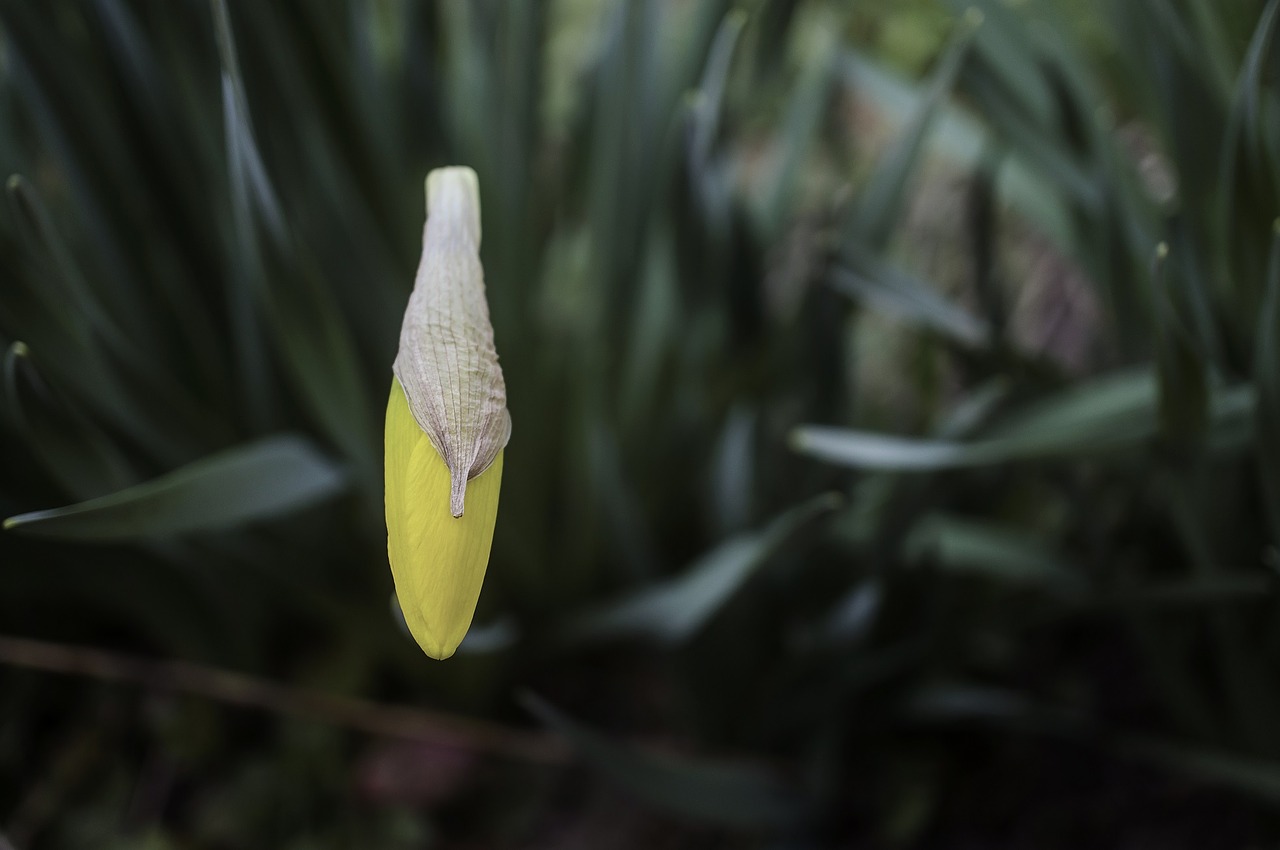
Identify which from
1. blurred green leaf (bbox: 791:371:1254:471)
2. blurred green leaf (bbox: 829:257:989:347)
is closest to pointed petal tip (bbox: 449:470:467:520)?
blurred green leaf (bbox: 791:371:1254:471)

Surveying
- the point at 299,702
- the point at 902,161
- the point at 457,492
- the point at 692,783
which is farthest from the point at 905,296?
the point at 299,702

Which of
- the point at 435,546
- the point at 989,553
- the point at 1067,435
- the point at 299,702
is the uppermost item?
the point at 435,546

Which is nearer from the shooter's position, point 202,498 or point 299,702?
point 202,498

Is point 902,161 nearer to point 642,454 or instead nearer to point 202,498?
point 642,454

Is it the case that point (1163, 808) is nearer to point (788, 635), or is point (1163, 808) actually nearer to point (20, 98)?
point (788, 635)

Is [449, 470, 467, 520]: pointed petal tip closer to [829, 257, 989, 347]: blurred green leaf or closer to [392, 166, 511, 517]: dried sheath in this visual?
[392, 166, 511, 517]: dried sheath

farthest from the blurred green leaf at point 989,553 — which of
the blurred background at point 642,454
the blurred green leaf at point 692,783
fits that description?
the blurred green leaf at point 692,783
